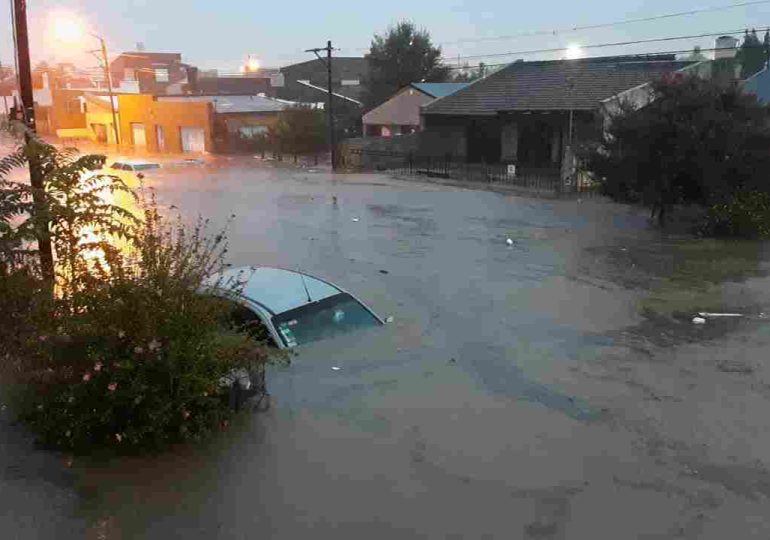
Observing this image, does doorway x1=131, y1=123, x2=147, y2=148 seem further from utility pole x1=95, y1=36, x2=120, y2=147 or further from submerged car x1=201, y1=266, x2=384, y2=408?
submerged car x1=201, y1=266, x2=384, y2=408

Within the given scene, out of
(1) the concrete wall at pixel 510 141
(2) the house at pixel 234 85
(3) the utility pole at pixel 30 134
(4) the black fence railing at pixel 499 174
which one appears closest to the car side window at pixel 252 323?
(3) the utility pole at pixel 30 134

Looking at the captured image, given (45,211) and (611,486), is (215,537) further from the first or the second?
(45,211)

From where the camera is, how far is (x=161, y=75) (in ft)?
314

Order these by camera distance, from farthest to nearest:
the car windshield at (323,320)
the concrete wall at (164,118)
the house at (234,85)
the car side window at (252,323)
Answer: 1. the house at (234,85)
2. the concrete wall at (164,118)
3. the car windshield at (323,320)
4. the car side window at (252,323)

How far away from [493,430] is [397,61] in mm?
50184

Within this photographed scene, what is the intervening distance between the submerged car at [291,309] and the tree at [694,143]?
12.7 m

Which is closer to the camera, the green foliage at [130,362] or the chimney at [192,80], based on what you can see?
Result: the green foliage at [130,362]

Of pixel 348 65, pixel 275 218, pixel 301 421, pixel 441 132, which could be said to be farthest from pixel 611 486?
pixel 348 65

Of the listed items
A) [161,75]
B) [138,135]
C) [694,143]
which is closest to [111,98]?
[138,135]

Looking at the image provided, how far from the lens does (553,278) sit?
622 inches

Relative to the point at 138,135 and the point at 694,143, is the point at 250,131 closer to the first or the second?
the point at 138,135

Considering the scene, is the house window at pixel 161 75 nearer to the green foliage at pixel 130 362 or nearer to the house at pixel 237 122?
the house at pixel 237 122

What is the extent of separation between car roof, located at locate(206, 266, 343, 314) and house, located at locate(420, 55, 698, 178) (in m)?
21.3

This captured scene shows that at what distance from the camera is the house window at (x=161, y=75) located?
95.0 metres
